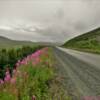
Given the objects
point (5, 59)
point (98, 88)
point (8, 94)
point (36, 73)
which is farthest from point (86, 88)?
point (5, 59)

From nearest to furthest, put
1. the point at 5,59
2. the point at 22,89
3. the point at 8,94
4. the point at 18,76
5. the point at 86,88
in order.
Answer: the point at 8,94 → the point at 22,89 → the point at 18,76 → the point at 86,88 → the point at 5,59

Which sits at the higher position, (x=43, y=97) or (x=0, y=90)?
(x=0, y=90)

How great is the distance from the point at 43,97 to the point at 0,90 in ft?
7.54

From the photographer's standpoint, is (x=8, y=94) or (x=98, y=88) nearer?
(x=8, y=94)

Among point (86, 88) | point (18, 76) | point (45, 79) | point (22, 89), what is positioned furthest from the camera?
point (45, 79)

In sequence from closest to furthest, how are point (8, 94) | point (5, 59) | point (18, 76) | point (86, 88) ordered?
1. point (8, 94)
2. point (18, 76)
3. point (86, 88)
4. point (5, 59)

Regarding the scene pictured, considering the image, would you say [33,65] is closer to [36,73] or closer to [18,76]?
[36,73]

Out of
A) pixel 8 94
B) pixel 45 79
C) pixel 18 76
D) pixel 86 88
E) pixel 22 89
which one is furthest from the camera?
pixel 45 79

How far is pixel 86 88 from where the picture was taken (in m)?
9.18

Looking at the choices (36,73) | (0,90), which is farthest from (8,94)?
(36,73)

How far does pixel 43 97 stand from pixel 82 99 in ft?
4.12

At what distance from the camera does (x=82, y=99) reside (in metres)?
7.24

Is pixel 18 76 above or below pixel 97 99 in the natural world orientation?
above

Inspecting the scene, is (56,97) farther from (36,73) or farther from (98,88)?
(36,73)
